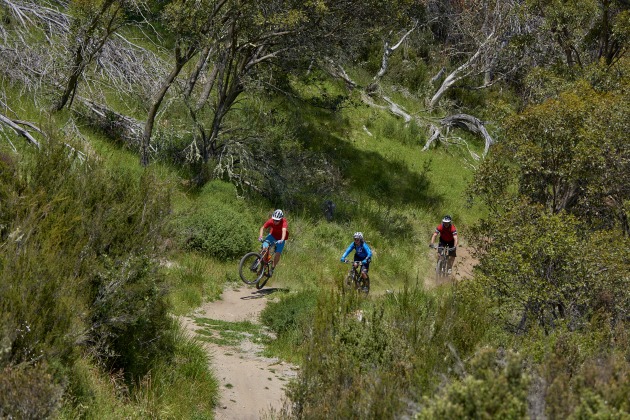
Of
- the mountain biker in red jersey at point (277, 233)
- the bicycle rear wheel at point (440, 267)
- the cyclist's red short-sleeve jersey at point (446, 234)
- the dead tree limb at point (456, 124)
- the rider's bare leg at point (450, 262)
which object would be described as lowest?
the mountain biker in red jersey at point (277, 233)

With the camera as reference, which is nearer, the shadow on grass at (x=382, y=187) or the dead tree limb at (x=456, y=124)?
the shadow on grass at (x=382, y=187)

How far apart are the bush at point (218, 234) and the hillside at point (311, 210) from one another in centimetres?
4

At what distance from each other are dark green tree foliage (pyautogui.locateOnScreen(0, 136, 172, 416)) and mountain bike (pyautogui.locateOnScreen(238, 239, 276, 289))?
445cm

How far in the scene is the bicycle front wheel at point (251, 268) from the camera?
13.1 meters

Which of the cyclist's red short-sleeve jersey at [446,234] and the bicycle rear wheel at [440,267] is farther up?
the cyclist's red short-sleeve jersey at [446,234]

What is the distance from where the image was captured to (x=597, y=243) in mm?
9617

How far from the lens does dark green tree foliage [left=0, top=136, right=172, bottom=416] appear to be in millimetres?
5934

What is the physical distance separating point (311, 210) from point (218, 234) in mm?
4018

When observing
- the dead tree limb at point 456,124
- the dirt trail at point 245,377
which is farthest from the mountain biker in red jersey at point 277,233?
the dead tree limb at point 456,124

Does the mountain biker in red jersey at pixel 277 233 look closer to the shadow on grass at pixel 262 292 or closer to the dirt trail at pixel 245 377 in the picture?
the shadow on grass at pixel 262 292

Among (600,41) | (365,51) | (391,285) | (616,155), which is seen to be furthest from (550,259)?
(365,51)

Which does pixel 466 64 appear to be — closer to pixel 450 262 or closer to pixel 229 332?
pixel 450 262

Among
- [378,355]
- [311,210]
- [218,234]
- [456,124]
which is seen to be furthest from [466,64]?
[378,355]

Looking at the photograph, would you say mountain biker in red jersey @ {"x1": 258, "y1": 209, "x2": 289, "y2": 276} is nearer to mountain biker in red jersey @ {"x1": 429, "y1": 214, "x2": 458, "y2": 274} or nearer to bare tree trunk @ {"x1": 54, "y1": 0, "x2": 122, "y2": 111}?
mountain biker in red jersey @ {"x1": 429, "y1": 214, "x2": 458, "y2": 274}
